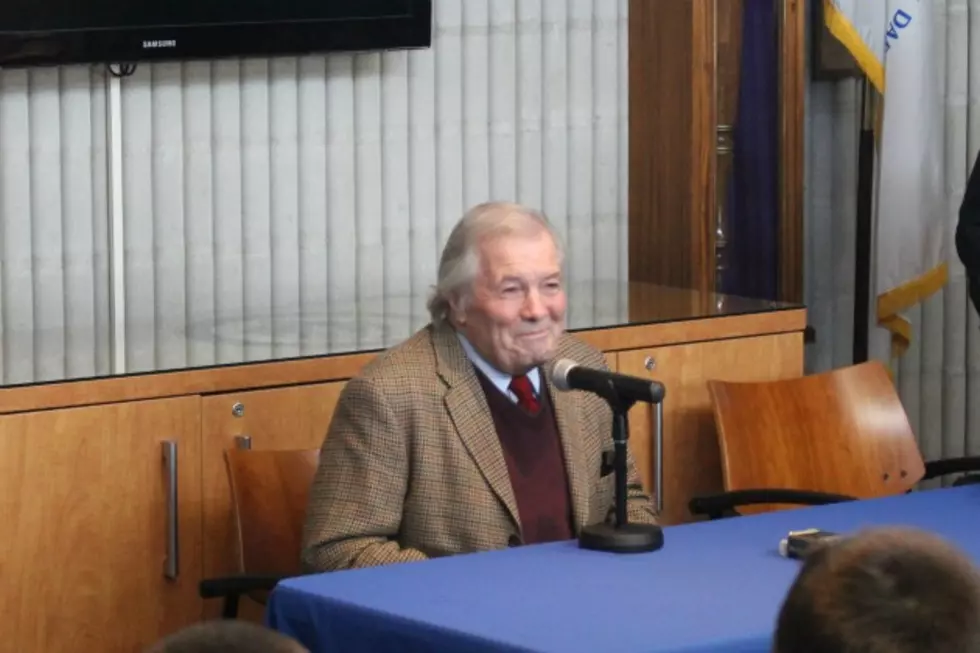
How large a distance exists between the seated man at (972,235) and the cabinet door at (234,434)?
1.43 meters

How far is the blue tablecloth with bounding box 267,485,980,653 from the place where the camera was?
2.46m

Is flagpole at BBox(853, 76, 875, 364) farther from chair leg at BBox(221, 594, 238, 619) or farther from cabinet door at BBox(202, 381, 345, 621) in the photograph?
chair leg at BBox(221, 594, 238, 619)

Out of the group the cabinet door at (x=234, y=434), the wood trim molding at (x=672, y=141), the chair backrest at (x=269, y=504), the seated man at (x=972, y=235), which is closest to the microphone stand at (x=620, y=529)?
the chair backrest at (x=269, y=504)

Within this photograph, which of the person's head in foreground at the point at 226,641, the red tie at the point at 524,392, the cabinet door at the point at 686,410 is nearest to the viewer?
the person's head in foreground at the point at 226,641

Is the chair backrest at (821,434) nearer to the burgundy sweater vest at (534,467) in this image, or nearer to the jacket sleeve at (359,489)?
the burgundy sweater vest at (534,467)

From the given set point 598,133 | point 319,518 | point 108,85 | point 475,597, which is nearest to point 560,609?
point 475,597

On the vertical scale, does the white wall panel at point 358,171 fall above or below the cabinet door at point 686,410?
above

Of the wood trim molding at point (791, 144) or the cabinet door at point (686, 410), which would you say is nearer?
the cabinet door at point (686, 410)

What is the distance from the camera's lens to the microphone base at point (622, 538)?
9.57 feet

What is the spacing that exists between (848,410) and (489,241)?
135cm

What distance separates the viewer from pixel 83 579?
3.59 m

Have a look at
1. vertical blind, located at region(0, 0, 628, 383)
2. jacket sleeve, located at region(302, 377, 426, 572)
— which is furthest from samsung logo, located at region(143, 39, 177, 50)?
jacket sleeve, located at region(302, 377, 426, 572)

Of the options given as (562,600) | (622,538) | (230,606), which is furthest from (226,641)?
(230,606)

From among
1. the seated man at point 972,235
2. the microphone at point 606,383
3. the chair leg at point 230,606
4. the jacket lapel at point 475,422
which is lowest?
the chair leg at point 230,606
